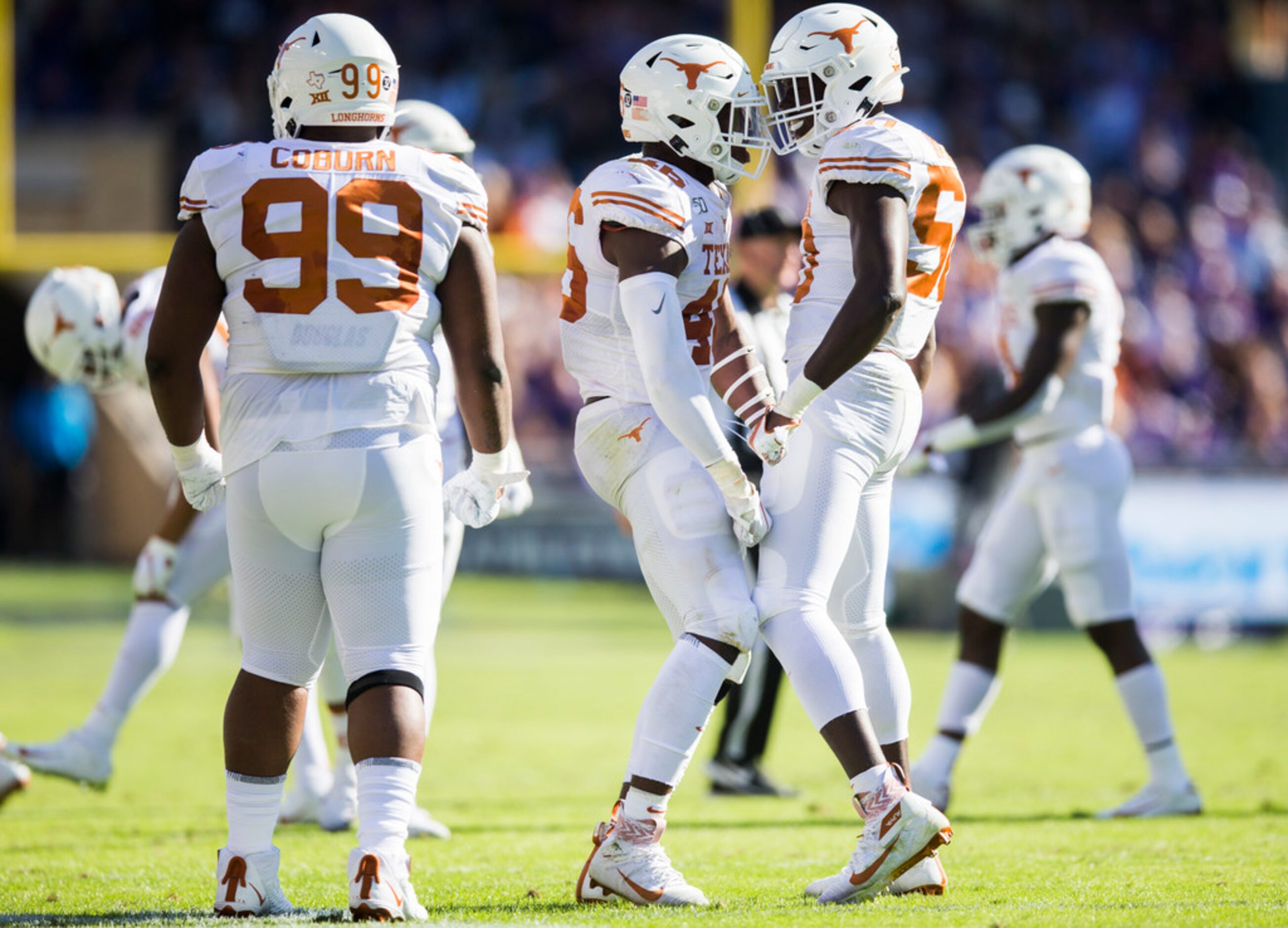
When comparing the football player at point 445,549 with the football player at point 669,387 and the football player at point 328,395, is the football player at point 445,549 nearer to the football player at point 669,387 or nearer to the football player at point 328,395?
the football player at point 669,387

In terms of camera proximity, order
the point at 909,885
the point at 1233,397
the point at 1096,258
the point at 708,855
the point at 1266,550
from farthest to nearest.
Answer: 1. the point at 1233,397
2. the point at 1266,550
3. the point at 1096,258
4. the point at 708,855
5. the point at 909,885

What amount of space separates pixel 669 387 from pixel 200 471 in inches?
43.5

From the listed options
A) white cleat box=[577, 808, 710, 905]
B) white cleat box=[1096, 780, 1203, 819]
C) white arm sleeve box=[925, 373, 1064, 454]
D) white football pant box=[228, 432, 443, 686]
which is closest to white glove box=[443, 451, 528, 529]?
white football pant box=[228, 432, 443, 686]

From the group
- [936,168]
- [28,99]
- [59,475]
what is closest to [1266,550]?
[936,168]

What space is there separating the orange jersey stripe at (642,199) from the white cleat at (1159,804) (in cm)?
280

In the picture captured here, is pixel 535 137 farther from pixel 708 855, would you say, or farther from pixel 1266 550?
pixel 708 855

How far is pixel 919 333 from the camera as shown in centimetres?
449

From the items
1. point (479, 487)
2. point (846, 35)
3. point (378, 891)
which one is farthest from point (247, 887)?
point (846, 35)

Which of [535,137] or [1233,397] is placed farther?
[535,137]

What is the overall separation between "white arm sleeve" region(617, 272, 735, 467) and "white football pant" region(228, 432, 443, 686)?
54cm

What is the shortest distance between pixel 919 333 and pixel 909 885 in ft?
4.43

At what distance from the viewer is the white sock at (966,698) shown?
602 cm

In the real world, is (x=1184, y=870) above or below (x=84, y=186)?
below

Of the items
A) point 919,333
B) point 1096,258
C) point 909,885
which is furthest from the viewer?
point 1096,258
